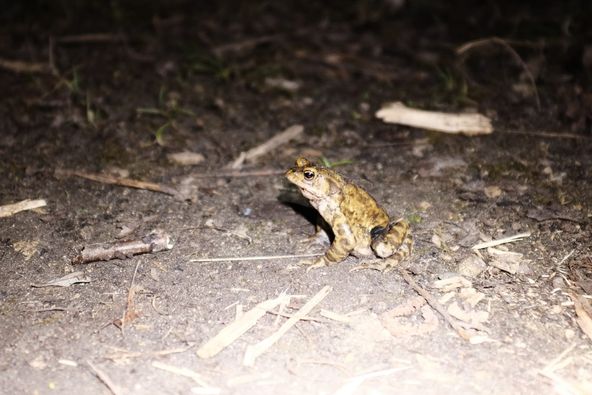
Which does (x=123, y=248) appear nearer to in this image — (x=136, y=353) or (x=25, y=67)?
(x=136, y=353)

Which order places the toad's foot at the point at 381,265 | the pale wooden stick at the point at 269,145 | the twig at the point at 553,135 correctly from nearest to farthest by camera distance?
the toad's foot at the point at 381,265 < the pale wooden stick at the point at 269,145 < the twig at the point at 553,135

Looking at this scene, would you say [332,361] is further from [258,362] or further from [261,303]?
[261,303]

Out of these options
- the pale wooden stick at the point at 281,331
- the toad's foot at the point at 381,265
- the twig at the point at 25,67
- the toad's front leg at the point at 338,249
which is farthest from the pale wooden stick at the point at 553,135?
the twig at the point at 25,67

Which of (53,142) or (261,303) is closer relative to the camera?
(261,303)

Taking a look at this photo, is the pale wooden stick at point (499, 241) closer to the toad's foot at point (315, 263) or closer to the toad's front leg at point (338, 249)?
the toad's front leg at point (338, 249)

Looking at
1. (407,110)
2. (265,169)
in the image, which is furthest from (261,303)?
(407,110)
